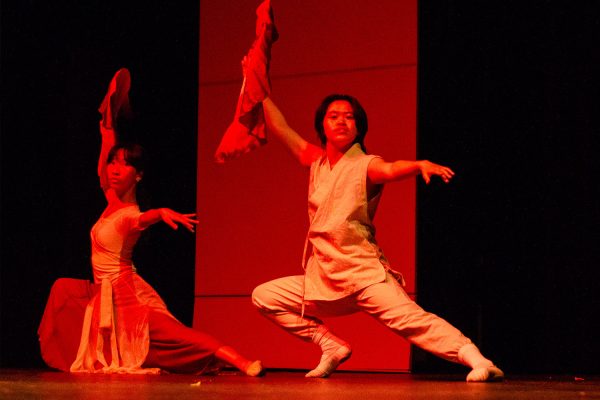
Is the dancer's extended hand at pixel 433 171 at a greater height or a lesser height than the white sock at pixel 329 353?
greater

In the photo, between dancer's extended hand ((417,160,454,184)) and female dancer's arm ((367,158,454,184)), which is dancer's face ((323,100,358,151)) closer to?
female dancer's arm ((367,158,454,184))

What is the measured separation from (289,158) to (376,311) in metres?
1.90

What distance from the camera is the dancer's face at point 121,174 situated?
4805 mm

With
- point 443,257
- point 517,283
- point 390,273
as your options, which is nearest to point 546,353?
Result: point 517,283

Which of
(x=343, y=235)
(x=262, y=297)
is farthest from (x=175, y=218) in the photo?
(x=343, y=235)

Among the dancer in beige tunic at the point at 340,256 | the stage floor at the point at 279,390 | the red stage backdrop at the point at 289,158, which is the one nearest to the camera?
the stage floor at the point at 279,390

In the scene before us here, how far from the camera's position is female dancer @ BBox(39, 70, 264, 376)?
4414mm

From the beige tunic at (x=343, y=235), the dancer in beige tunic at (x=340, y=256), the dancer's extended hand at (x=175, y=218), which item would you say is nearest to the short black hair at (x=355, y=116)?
the dancer in beige tunic at (x=340, y=256)

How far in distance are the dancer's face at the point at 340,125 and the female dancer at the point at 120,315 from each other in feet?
2.41

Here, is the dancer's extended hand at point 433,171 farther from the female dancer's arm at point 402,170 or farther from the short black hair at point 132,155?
the short black hair at point 132,155

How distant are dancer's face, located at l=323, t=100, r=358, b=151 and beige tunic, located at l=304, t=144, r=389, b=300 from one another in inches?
2.1

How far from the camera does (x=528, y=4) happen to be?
16.7 feet

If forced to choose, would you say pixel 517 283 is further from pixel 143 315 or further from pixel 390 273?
pixel 143 315

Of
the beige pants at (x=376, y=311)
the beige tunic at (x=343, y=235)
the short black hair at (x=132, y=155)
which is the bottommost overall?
the beige pants at (x=376, y=311)
